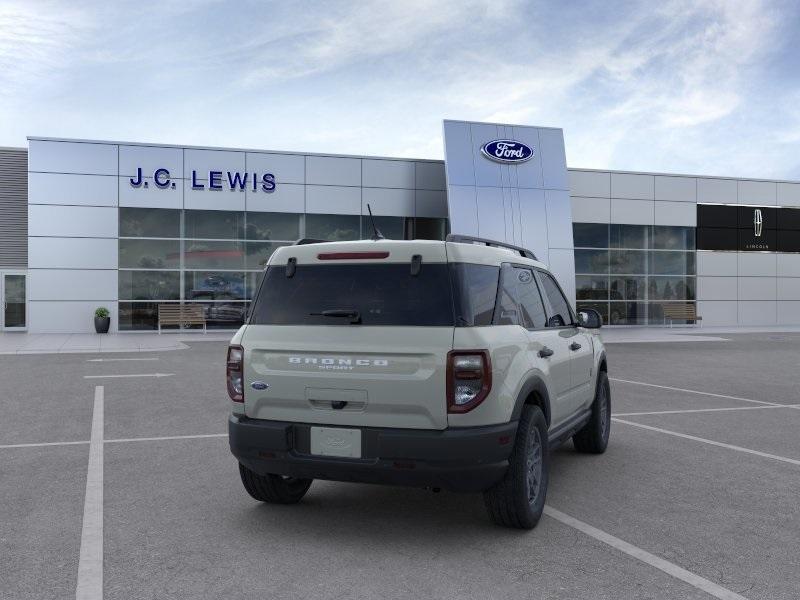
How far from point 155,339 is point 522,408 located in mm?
19540

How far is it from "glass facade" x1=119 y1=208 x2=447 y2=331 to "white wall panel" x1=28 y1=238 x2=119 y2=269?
424 millimetres

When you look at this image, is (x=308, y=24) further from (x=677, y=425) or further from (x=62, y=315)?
(x=62, y=315)

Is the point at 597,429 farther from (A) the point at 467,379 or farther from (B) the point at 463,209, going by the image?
(B) the point at 463,209

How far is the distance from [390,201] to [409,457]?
23835mm

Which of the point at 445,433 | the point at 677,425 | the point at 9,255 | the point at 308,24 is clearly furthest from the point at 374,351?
the point at 9,255

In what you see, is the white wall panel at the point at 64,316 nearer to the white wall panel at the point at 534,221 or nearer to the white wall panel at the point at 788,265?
the white wall panel at the point at 534,221

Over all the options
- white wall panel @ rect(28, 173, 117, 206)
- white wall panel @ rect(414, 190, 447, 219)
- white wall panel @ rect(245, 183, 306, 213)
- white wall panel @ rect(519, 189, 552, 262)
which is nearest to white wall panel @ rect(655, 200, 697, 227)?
white wall panel @ rect(519, 189, 552, 262)

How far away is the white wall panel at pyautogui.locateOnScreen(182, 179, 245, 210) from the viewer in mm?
25688

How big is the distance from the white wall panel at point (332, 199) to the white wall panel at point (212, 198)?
243cm

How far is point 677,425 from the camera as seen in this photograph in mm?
8328

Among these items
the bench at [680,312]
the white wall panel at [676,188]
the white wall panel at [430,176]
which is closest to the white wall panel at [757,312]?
the bench at [680,312]

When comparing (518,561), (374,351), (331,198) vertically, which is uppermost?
(331,198)

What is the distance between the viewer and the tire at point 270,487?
4.92 meters

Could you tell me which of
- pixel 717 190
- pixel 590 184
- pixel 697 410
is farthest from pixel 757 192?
pixel 697 410
